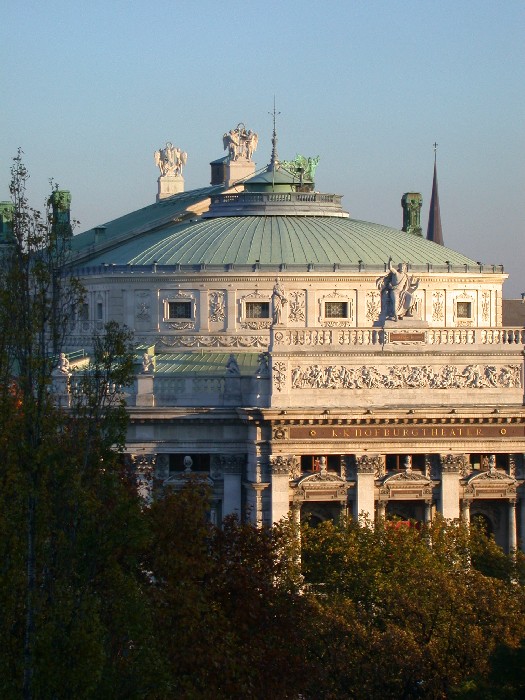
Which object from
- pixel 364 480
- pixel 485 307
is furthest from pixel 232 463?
pixel 485 307

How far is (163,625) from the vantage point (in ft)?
254

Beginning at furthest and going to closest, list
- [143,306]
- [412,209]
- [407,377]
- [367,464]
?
[412,209], [143,306], [407,377], [367,464]

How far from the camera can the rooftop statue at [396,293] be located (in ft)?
396

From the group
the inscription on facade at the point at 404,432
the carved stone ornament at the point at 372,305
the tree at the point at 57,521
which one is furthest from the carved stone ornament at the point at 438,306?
the tree at the point at 57,521

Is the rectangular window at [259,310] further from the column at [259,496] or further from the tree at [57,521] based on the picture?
the tree at [57,521]

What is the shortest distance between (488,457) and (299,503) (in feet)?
29.5

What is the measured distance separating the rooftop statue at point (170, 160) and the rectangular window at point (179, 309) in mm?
36530

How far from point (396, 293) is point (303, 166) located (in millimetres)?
24162

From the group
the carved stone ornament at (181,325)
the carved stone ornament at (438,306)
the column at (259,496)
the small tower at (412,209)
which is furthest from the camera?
the small tower at (412,209)

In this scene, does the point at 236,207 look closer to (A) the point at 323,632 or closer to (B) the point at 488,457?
(B) the point at 488,457

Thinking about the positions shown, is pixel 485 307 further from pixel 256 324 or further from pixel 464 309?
pixel 256 324

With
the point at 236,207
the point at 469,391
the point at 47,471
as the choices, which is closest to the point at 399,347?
the point at 469,391

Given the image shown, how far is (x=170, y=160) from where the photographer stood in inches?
6511

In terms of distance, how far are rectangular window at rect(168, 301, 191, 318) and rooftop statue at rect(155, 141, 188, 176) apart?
36.5 meters
